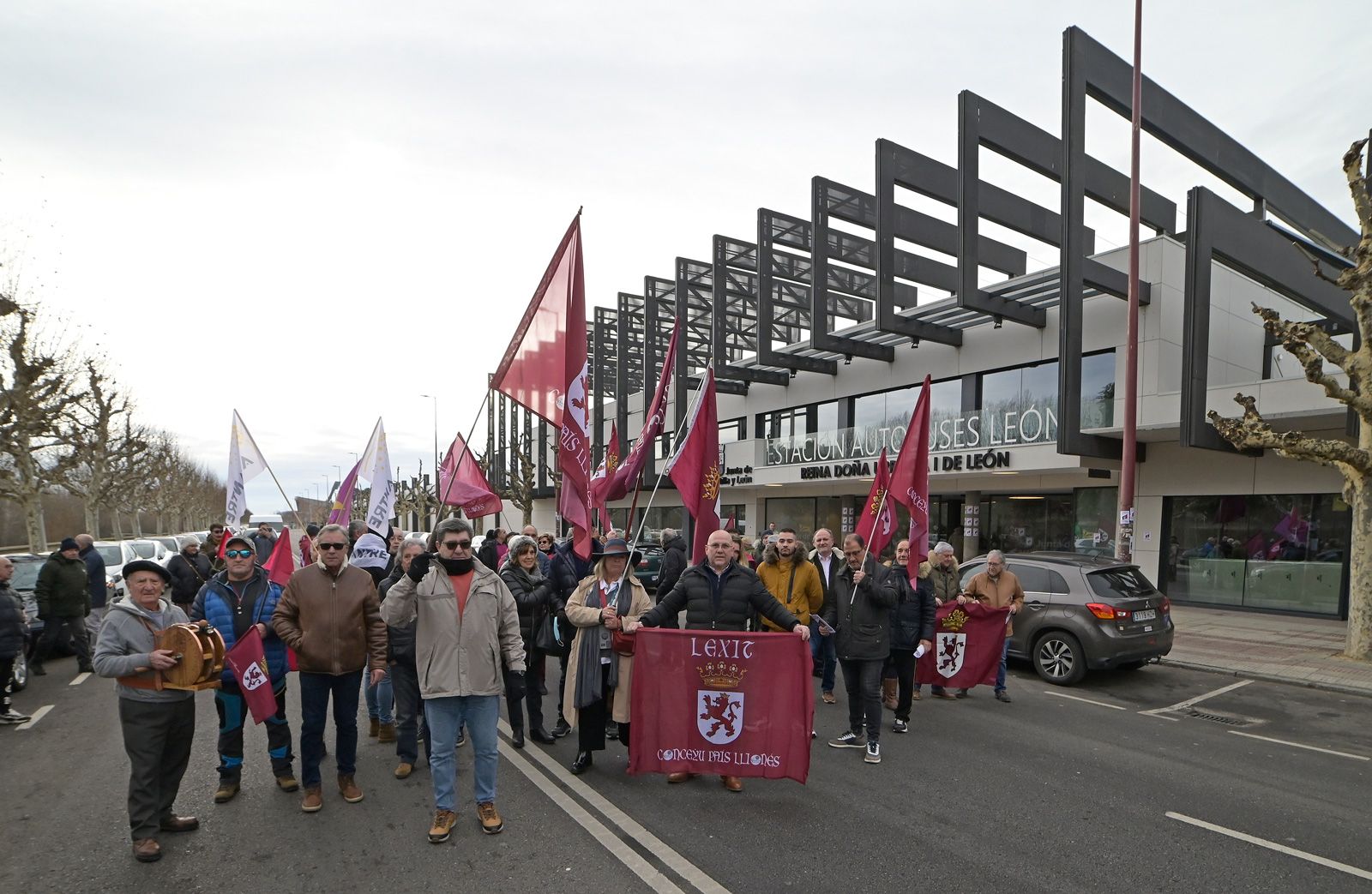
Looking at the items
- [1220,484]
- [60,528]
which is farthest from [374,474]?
[60,528]

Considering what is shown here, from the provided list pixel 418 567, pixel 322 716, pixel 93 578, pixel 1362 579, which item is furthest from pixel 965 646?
pixel 93 578

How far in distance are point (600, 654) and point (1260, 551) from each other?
16.7 meters

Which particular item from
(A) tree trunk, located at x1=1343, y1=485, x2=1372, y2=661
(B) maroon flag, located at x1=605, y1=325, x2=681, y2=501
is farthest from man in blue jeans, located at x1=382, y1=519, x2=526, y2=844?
(A) tree trunk, located at x1=1343, y1=485, x2=1372, y2=661

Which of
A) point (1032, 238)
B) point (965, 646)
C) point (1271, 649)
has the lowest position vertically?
point (1271, 649)

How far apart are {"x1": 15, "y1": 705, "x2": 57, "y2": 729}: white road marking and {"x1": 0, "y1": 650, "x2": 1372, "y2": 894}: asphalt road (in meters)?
0.11

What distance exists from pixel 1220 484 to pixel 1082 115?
28.3ft

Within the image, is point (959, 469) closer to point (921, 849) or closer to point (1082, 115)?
point (1082, 115)

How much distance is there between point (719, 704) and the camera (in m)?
5.23

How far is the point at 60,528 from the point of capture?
51.8 meters

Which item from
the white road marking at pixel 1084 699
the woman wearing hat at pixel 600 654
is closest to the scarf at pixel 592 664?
the woman wearing hat at pixel 600 654

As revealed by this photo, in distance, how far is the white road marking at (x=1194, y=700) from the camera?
786 cm

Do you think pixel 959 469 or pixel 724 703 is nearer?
pixel 724 703

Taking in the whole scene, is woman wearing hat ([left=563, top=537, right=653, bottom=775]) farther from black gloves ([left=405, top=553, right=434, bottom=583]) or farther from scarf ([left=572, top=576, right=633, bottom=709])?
black gloves ([left=405, top=553, right=434, bottom=583])

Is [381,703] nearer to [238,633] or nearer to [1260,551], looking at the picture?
[238,633]
